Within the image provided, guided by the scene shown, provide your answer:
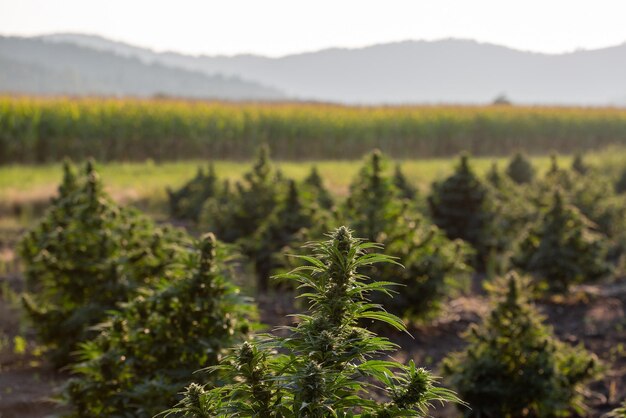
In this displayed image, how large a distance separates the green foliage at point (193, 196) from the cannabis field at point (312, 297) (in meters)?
0.06

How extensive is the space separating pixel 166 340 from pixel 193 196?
29.9ft

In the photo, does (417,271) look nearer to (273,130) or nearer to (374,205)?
(374,205)

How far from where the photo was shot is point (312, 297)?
8.67 feet

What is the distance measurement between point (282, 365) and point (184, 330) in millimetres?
1671

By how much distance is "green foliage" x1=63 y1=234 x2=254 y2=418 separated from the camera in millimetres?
3793

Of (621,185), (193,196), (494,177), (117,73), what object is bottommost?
(117,73)

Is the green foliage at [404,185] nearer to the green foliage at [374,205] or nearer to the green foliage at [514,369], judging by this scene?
the green foliage at [374,205]

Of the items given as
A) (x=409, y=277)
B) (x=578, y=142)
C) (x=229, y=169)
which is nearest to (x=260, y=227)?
(x=409, y=277)

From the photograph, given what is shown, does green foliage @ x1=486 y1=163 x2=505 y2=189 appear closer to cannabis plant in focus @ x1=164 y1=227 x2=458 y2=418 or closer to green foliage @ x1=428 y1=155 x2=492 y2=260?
green foliage @ x1=428 y1=155 x2=492 y2=260

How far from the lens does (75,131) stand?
76.8 feet

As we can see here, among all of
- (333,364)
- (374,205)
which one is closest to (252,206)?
(374,205)

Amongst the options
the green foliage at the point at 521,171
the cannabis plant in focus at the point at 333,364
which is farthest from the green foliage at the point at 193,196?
the cannabis plant in focus at the point at 333,364

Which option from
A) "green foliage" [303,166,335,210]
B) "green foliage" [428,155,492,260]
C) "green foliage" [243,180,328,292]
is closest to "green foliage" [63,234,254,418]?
"green foliage" [243,180,328,292]

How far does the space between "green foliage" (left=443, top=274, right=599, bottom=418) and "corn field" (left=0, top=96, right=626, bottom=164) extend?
65.1ft
